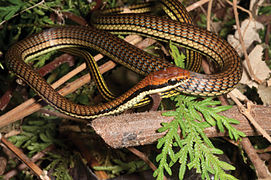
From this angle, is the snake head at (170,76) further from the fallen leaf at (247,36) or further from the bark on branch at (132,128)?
the fallen leaf at (247,36)

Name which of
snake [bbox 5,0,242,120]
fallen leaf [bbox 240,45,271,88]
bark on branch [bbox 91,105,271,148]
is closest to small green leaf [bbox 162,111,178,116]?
bark on branch [bbox 91,105,271,148]

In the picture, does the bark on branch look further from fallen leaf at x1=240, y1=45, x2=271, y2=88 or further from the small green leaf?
fallen leaf at x1=240, y1=45, x2=271, y2=88

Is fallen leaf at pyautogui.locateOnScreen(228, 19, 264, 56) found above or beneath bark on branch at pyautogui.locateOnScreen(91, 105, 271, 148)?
above

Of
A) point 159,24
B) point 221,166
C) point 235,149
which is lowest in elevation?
point 235,149

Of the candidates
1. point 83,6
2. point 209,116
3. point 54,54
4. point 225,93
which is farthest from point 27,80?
point 225,93

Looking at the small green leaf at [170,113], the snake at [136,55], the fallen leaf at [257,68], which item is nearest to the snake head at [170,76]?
the snake at [136,55]

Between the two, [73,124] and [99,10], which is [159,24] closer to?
[99,10]

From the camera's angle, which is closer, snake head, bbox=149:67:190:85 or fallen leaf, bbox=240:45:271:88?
snake head, bbox=149:67:190:85

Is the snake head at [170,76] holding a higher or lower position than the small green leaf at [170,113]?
higher
